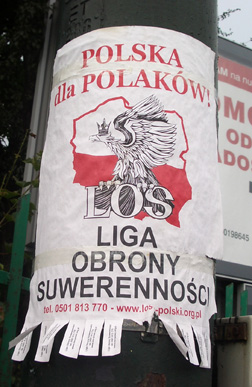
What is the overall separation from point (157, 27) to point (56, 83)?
609 mm

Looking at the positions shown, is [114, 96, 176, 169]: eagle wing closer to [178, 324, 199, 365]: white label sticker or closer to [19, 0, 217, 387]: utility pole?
[19, 0, 217, 387]: utility pole

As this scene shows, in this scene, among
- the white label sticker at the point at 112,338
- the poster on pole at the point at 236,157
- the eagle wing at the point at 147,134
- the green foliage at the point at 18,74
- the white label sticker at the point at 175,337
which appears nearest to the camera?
the white label sticker at the point at 112,338

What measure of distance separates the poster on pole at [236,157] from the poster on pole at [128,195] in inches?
120

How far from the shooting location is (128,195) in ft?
8.89

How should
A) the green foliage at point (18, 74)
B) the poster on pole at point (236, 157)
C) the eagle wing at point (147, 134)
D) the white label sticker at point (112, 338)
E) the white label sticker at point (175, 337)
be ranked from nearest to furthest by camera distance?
the white label sticker at point (112, 338), the white label sticker at point (175, 337), the eagle wing at point (147, 134), the green foliage at point (18, 74), the poster on pole at point (236, 157)

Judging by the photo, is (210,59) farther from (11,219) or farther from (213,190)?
(11,219)

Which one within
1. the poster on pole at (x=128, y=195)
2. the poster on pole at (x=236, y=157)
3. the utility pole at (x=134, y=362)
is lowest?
the utility pole at (x=134, y=362)

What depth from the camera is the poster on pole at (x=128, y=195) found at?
2580 mm

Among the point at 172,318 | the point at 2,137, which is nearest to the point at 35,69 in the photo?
the point at 2,137

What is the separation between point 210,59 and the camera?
3.14 m

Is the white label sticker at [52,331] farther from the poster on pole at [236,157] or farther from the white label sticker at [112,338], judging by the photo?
the poster on pole at [236,157]

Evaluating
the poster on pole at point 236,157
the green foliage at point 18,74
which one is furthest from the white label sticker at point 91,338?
the poster on pole at point 236,157

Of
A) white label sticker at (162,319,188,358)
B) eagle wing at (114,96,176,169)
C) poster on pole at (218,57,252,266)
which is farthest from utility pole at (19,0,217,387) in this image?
poster on pole at (218,57,252,266)

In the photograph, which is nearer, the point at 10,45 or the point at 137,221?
the point at 137,221
